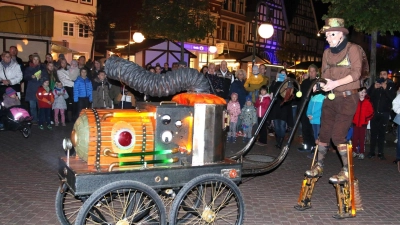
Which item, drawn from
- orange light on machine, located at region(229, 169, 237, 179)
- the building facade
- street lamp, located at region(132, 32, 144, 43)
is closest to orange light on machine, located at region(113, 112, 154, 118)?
orange light on machine, located at region(229, 169, 237, 179)

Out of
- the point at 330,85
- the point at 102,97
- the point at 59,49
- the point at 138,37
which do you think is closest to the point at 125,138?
the point at 330,85

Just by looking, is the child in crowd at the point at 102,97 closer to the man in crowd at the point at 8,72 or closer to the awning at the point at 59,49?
the man in crowd at the point at 8,72

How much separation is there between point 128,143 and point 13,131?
8.32 meters

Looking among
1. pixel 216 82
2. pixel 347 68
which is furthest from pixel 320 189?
pixel 216 82

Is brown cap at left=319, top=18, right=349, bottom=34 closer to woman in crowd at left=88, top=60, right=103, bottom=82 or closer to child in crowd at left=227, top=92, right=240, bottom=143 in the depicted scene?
child in crowd at left=227, top=92, right=240, bottom=143

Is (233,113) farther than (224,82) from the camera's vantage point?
No

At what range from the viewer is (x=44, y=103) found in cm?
1218

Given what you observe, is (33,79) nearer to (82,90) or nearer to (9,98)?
(82,90)

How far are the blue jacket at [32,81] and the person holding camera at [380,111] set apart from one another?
8.95 meters

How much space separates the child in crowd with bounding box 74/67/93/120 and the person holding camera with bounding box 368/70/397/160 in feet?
26.2

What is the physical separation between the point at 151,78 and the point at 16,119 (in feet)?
23.7

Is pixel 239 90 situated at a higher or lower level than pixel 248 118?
higher

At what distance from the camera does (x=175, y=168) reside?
13.8ft

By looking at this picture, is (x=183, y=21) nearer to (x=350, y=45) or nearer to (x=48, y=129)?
(x=48, y=129)
